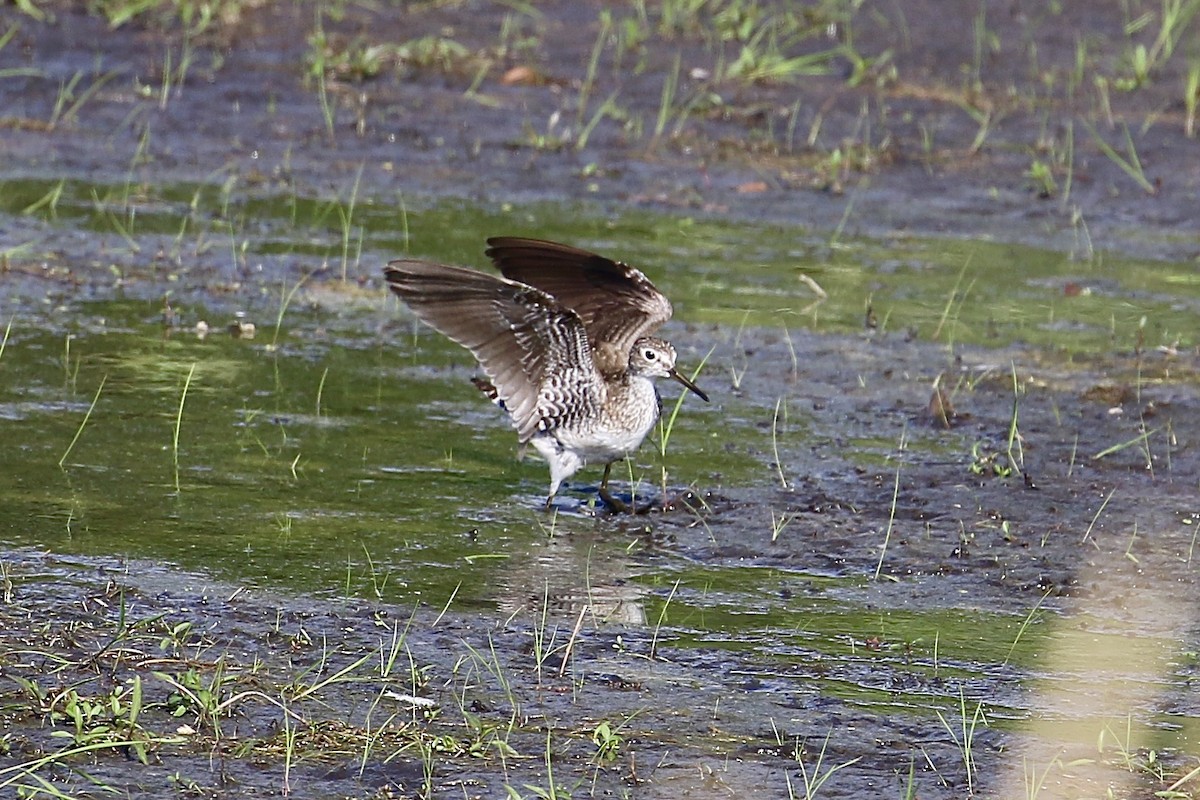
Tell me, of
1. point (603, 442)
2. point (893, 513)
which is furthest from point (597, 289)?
point (893, 513)

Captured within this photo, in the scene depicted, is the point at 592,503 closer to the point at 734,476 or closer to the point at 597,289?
the point at 734,476

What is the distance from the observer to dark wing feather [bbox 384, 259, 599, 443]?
650 centimetres

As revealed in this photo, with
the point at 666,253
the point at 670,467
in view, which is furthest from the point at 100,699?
the point at 666,253

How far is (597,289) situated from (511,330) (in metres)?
0.54

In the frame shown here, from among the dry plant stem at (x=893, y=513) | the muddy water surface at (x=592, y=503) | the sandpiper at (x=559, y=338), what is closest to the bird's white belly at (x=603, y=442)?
the sandpiper at (x=559, y=338)

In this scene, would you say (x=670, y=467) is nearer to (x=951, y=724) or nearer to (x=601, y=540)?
(x=601, y=540)

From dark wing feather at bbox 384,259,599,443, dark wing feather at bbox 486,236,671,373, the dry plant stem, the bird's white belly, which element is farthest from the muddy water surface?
dark wing feather at bbox 486,236,671,373

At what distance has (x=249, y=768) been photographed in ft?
14.7

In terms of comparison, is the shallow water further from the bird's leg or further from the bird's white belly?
the bird's white belly

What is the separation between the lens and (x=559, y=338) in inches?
267

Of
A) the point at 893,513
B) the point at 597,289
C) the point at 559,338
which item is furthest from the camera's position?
the point at 597,289

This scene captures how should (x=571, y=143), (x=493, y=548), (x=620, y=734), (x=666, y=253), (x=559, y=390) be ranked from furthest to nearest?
(x=571, y=143)
(x=666, y=253)
(x=559, y=390)
(x=493, y=548)
(x=620, y=734)

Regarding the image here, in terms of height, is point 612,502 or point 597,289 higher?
point 597,289

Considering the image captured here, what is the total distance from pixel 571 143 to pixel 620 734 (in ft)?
26.8
